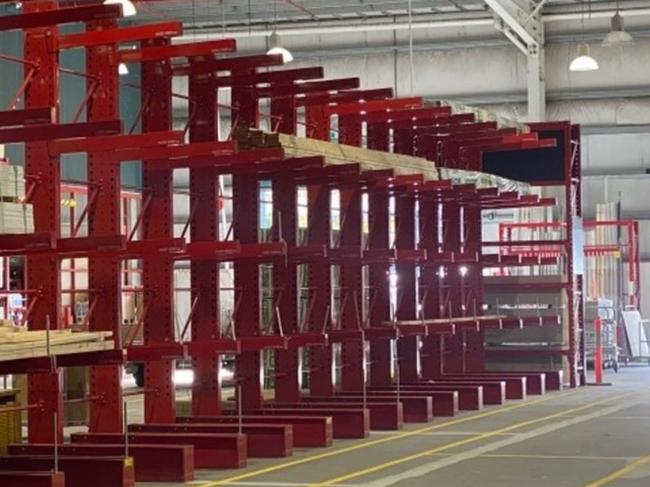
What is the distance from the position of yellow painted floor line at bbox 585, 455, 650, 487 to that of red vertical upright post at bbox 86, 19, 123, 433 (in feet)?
14.1

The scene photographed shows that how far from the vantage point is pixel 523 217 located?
33750mm

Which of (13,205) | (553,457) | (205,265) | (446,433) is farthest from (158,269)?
(553,457)

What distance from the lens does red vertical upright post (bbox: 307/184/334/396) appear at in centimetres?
1734

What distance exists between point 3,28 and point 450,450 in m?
6.76

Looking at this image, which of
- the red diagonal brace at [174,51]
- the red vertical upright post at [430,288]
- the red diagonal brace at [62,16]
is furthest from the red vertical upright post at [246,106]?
the red diagonal brace at [62,16]

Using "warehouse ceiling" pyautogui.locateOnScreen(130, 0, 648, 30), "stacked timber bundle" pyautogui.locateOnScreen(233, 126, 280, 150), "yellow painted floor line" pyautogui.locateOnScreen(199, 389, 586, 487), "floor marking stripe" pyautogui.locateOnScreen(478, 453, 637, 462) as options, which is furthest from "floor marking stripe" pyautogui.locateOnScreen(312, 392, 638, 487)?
"warehouse ceiling" pyautogui.locateOnScreen(130, 0, 648, 30)

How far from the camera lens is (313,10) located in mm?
32750

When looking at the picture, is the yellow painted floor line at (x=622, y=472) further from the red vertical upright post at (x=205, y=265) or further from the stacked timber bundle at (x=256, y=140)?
the stacked timber bundle at (x=256, y=140)

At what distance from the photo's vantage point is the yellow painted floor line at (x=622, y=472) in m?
11.7

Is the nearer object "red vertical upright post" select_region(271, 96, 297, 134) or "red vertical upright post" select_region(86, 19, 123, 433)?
"red vertical upright post" select_region(86, 19, 123, 433)

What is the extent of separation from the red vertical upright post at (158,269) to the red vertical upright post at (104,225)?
117cm

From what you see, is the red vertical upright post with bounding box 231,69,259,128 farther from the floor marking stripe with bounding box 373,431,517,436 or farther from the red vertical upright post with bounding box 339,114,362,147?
the floor marking stripe with bounding box 373,431,517,436

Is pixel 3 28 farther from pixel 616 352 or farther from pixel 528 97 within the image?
pixel 528 97

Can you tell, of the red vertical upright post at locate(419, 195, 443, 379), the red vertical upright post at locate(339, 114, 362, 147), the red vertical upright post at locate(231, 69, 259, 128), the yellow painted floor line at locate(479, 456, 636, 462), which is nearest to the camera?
the yellow painted floor line at locate(479, 456, 636, 462)
